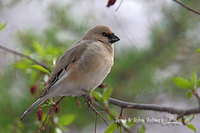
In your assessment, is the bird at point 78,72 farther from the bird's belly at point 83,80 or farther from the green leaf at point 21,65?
the green leaf at point 21,65

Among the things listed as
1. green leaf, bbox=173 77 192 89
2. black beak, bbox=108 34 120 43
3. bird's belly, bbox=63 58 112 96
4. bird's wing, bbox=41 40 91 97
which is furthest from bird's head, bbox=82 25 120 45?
green leaf, bbox=173 77 192 89

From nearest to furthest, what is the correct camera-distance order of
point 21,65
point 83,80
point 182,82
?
1. point 182,82
2. point 83,80
3. point 21,65

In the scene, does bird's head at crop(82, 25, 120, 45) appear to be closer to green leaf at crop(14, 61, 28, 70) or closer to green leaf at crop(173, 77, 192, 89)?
green leaf at crop(14, 61, 28, 70)

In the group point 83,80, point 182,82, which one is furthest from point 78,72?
point 182,82

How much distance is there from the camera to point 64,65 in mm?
2326

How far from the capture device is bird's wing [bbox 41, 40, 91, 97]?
7.37ft

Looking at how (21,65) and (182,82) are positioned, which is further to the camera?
(21,65)

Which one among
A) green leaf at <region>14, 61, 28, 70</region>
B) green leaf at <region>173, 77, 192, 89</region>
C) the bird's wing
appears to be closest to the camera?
green leaf at <region>173, 77, 192, 89</region>

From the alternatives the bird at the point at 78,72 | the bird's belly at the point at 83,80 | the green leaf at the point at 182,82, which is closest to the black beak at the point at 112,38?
the bird at the point at 78,72

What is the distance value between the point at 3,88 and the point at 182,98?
1.75 meters

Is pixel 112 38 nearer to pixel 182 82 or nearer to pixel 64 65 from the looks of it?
pixel 64 65

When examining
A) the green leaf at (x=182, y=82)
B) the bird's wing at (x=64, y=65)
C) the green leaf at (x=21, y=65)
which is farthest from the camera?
the green leaf at (x=21, y=65)

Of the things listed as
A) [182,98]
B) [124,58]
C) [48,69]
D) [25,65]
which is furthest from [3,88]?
[182,98]

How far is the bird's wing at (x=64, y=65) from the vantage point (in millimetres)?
2246
